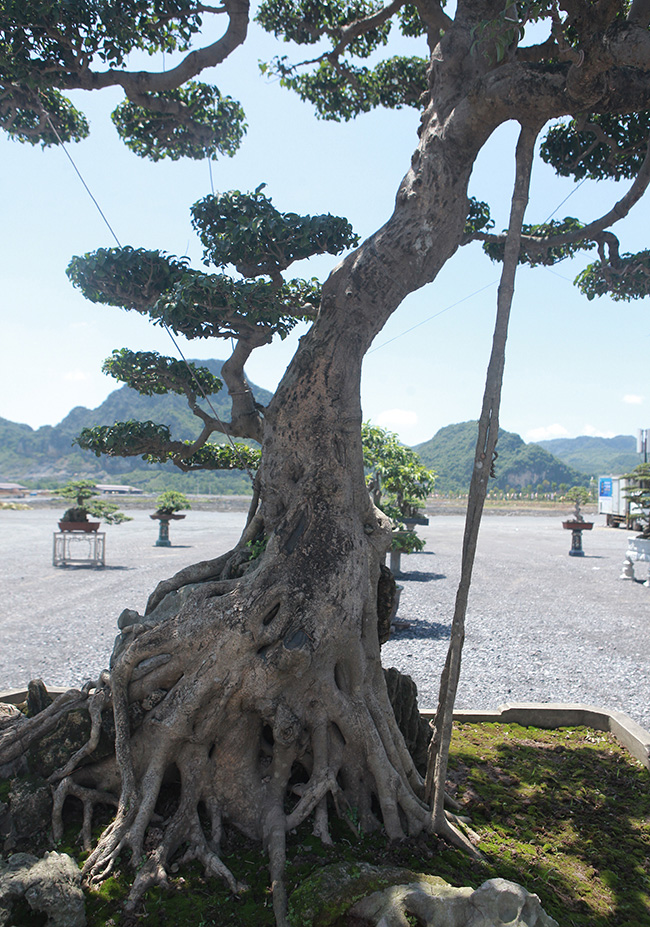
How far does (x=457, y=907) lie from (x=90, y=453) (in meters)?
147

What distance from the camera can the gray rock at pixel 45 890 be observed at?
2.72 m

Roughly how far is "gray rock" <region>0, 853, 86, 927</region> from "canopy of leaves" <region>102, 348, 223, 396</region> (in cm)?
346

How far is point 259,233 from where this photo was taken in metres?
4.61

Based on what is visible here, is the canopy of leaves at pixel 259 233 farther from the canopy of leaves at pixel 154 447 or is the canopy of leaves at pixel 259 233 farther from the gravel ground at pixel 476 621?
the gravel ground at pixel 476 621

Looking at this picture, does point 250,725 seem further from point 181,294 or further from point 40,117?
point 40,117

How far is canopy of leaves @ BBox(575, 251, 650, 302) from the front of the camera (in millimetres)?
5914

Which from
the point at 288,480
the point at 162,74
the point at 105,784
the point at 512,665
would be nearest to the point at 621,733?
the point at 512,665

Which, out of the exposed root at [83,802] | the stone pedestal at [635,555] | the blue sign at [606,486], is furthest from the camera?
the blue sign at [606,486]

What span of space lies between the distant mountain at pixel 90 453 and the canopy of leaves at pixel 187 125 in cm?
9388

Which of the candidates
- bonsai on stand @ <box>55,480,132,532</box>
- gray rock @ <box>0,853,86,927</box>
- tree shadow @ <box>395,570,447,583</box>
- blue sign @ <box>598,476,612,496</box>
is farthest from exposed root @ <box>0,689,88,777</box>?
blue sign @ <box>598,476,612,496</box>

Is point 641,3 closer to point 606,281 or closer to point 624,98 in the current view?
point 624,98

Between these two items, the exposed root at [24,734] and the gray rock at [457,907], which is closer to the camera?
the gray rock at [457,907]

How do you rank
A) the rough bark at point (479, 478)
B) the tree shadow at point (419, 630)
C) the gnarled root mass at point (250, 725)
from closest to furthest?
the rough bark at point (479, 478) < the gnarled root mass at point (250, 725) < the tree shadow at point (419, 630)

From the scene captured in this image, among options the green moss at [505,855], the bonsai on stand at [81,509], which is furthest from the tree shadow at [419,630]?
the bonsai on stand at [81,509]
